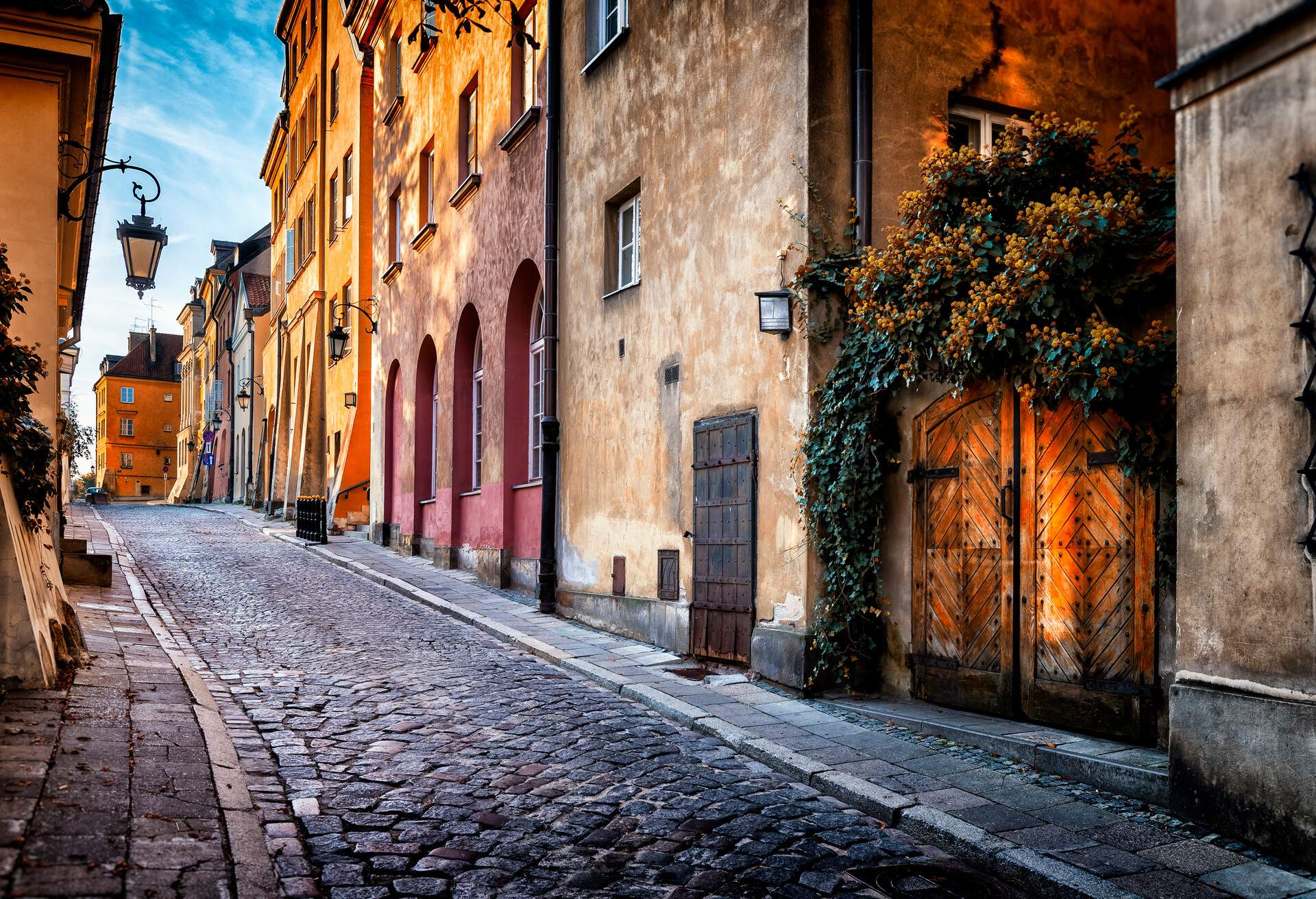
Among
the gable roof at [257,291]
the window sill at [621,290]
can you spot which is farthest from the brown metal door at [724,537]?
the gable roof at [257,291]

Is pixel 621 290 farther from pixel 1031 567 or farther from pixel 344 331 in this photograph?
pixel 344 331

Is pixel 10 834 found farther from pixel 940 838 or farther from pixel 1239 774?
pixel 1239 774

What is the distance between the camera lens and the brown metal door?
8992 mm

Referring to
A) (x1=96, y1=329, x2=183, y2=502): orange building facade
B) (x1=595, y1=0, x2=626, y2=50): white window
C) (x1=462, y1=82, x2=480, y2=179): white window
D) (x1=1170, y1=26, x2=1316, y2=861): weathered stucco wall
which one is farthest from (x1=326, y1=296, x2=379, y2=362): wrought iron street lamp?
(x1=96, y1=329, x2=183, y2=502): orange building facade

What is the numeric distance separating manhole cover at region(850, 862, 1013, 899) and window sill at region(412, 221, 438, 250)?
1609 centimetres

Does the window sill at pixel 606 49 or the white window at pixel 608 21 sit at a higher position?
the white window at pixel 608 21

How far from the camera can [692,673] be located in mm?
9062

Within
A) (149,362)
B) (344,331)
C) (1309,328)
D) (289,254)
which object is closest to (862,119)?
(1309,328)

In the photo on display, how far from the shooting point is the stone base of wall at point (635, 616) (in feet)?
32.8

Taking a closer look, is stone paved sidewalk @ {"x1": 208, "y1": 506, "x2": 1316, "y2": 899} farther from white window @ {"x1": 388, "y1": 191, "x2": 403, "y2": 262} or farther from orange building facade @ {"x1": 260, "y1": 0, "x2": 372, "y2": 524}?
orange building facade @ {"x1": 260, "y1": 0, "x2": 372, "y2": 524}

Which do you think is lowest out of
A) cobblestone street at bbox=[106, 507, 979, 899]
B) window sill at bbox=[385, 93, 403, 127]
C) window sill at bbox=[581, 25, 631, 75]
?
cobblestone street at bbox=[106, 507, 979, 899]

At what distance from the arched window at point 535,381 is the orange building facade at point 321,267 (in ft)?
32.1

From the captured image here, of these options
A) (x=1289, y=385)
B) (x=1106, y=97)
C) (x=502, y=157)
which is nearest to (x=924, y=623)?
(x=1289, y=385)

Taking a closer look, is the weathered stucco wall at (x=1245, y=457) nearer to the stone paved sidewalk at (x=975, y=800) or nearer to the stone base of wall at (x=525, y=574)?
the stone paved sidewalk at (x=975, y=800)
